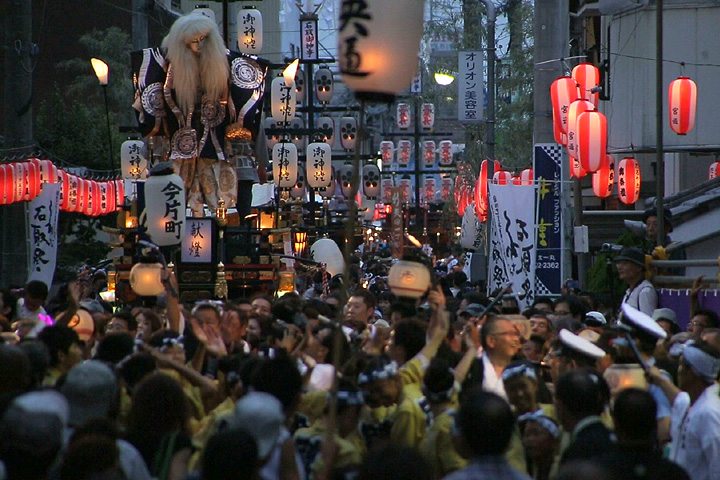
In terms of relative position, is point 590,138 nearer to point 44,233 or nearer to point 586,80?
point 586,80

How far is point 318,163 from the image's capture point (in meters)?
29.5

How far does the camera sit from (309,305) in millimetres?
10789

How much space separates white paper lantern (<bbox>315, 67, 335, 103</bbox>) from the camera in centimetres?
3531

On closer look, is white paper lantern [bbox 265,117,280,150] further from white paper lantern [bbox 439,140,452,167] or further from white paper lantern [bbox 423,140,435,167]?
white paper lantern [bbox 423,140,435,167]

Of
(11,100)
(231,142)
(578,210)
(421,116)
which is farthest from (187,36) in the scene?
(421,116)

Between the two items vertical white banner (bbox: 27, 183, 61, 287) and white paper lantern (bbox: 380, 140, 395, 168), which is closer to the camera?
vertical white banner (bbox: 27, 183, 61, 287)

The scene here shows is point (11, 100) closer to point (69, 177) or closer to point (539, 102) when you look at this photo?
point (69, 177)

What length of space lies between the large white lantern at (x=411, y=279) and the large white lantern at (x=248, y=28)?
19.3 m

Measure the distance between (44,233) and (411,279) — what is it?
990cm

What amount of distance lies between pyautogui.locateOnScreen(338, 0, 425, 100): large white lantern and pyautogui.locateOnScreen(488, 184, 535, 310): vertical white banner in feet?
30.2

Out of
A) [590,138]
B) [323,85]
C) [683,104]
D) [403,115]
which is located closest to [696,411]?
[590,138]

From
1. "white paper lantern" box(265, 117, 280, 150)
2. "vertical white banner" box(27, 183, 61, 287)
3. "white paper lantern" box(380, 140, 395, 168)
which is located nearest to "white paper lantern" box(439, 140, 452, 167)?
→ "white paper lantern" box(380, 140, 395, 168)

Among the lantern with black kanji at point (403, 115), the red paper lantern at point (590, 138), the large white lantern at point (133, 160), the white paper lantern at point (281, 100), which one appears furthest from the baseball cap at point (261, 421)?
the lantern with black kanji at point (403, 115)

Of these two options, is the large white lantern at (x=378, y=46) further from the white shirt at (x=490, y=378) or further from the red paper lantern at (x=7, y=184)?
the red paper lantern at (x=7, y=184)
